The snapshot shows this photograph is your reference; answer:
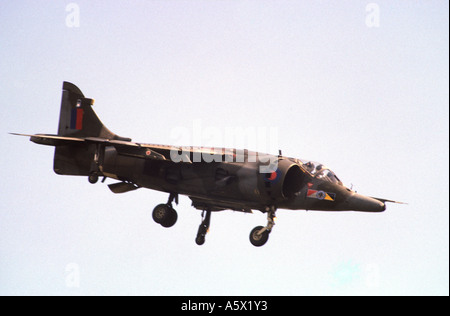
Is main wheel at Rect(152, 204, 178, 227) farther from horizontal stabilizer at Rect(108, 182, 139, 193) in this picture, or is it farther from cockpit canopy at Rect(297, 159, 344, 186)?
cockpit canopy at Rect(297, 159, 344, 186)

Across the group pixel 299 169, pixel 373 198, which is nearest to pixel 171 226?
pixel 299 169

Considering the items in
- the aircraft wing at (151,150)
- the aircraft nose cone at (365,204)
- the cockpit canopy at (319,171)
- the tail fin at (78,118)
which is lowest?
the aircraft nose cone at (365,204)

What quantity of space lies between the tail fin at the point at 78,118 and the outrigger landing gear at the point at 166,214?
378 cm

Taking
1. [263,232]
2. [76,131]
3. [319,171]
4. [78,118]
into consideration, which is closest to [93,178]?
[76,131]

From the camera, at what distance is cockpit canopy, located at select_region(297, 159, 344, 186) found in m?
28.7

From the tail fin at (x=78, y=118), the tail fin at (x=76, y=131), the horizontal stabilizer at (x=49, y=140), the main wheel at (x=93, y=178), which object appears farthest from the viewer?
the tail fin at (x=78, y=118)

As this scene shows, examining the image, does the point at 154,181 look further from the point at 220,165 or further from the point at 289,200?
the point at 289,200

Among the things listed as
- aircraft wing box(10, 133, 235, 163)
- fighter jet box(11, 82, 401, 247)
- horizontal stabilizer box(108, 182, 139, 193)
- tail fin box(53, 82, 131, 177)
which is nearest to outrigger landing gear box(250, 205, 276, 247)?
fighter jet box(11, 82, 401, 247)

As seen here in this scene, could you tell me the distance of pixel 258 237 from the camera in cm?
2850

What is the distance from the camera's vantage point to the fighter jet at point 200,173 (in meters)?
28.4

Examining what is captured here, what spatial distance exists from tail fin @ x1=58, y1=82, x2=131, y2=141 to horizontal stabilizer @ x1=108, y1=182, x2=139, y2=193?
2.24m

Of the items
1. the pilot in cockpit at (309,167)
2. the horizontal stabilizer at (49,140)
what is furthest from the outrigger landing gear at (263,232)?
the horizontal stabilizer at (49,140)

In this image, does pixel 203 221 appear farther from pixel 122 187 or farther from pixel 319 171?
pixel 319 171

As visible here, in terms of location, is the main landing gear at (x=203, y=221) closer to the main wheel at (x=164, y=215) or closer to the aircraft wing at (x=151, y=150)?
the main wheel at (x=164, y=215)
